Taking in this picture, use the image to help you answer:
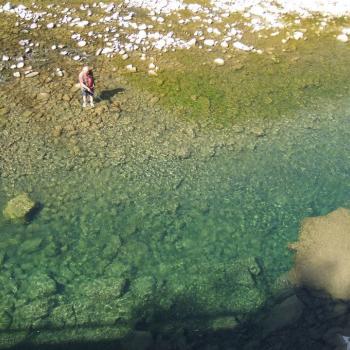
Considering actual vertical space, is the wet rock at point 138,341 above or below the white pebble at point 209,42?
below

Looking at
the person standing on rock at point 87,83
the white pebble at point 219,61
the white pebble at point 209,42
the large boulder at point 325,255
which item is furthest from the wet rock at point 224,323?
the white pebble at point 209,42

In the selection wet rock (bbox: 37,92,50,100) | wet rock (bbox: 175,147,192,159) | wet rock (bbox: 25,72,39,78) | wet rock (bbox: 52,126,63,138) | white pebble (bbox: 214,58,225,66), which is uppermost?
wet rock (bbox: 25,72,39,78)

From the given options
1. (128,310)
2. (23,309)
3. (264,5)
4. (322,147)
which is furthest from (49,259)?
(264,5)

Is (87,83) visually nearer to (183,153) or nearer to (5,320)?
(183,153)

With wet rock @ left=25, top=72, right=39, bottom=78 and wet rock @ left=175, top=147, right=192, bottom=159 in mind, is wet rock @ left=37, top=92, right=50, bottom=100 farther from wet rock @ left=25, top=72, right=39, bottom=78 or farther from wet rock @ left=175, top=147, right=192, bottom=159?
wet rock @ left=175, top=147, right=192, bottom=159

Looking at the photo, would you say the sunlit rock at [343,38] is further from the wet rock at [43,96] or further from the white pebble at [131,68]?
the wet rock at [43,96]

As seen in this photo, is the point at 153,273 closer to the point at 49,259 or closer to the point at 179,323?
the point at 179,323

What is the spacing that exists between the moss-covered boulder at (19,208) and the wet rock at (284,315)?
6.74 meters

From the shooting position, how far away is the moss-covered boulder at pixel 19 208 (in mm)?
11852

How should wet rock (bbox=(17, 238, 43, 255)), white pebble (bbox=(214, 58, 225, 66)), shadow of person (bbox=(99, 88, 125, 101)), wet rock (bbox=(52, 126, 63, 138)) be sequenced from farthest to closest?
1. white pebble (bbox=(214, 58, 225, 66))
2. shadow of person (bbox=(99, 88, 125, 101))
3. wet rock (bbox=(52, 126, 63, 138))
4. wet rock (bbox=(17, 238, 43, 255))

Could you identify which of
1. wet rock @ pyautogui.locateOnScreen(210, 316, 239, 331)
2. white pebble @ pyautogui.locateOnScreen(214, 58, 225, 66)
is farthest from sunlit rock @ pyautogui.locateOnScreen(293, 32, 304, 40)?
wet rock @ pyautogui.locateOnScreen(210, 316, 239, 331)

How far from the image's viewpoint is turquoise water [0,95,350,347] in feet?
33.8

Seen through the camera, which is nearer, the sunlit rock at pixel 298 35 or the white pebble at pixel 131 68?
the white pebble at pixel 131 68

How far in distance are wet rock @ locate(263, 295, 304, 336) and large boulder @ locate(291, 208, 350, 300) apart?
0.88m
